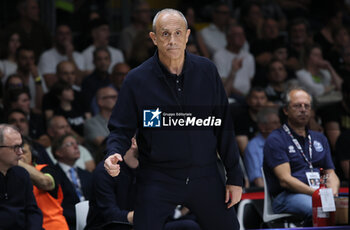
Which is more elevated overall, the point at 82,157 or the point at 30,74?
the point at 30,74

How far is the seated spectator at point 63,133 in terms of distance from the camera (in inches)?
275

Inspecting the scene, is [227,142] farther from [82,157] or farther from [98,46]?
[98,46]

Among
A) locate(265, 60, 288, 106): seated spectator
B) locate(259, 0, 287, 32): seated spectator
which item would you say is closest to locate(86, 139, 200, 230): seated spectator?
locate(265, 60, 288, 106): seated spectator

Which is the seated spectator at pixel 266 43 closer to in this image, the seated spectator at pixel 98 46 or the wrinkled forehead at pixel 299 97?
the seated spectator at pixel 98 46

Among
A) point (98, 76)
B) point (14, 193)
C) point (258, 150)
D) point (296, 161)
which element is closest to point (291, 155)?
point (296, 161)

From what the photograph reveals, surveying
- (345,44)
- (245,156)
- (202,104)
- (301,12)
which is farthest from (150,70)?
(301,12)

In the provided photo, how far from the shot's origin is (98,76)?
821cm

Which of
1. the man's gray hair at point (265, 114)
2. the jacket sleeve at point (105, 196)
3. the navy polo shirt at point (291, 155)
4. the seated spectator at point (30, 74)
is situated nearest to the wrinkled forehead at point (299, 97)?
the navy polo shirt at point (291, 155)

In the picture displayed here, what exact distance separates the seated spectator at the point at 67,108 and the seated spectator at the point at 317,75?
310cm

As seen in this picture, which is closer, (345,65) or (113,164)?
(113,164)

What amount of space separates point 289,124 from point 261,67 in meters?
3.52

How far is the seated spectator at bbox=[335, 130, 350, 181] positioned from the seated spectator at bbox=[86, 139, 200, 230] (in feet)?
5.93

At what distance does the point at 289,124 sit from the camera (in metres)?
5.65

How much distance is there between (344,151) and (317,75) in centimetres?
294
